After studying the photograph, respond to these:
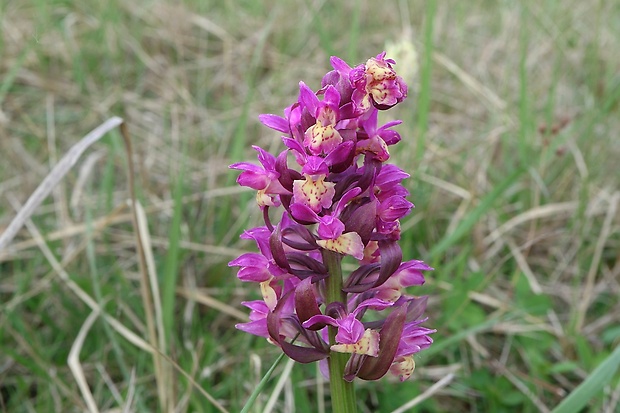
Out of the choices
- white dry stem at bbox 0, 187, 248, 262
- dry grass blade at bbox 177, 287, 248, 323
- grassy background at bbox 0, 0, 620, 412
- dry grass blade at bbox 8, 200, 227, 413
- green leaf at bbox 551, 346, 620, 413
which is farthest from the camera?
white dry stem at bbox 0, 187, 248, 262

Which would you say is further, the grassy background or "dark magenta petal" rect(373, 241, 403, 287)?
the grassy background

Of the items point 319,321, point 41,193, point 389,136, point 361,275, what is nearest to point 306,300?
point 319,321

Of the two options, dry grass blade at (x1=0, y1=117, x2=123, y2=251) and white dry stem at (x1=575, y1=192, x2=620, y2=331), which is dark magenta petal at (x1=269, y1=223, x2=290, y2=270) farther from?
white dry stem at (x1=575, y1=192, x2=620, y2=331)

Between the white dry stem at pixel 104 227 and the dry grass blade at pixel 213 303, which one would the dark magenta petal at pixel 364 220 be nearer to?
the dry grass blade at pixel 213 303

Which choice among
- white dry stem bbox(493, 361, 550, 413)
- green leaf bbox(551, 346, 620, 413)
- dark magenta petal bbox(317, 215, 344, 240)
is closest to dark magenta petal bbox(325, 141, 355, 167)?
dark magenta petal bbox(317, 215, 344, 240)

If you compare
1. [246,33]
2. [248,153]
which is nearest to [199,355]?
[248,153]

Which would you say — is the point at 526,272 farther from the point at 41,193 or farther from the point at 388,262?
the point at 41,193
